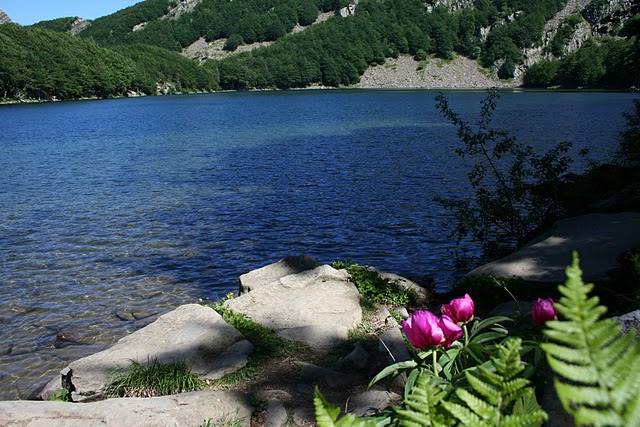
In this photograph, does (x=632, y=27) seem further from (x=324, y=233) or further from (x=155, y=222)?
(x=155, y=222)

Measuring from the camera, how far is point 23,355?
10281 mm

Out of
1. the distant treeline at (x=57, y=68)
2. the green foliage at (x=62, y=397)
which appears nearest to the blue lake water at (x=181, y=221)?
the green foliage at (x=62, y=397)

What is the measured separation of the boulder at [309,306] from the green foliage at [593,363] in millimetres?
7609

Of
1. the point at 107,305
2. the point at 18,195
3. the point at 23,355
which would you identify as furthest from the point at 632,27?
the point at 18,195

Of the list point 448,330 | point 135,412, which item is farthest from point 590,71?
point 448,330

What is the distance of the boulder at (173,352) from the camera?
704cm

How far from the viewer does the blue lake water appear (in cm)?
1241

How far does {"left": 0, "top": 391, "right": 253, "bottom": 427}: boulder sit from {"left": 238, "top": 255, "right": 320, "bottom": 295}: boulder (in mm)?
4769

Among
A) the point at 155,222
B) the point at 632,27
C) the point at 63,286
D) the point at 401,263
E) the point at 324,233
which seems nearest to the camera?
the point at 63,286

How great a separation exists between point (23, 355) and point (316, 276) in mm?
6055

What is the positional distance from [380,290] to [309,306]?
171 centimetres

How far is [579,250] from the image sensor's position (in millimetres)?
10148

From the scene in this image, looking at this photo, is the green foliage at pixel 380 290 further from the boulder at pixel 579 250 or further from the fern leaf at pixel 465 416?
the fern leaf at pixel 465 416

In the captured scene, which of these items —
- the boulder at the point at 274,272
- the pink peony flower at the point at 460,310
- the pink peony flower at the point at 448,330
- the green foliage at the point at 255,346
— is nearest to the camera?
the pink peony flower at the point at 448,330
